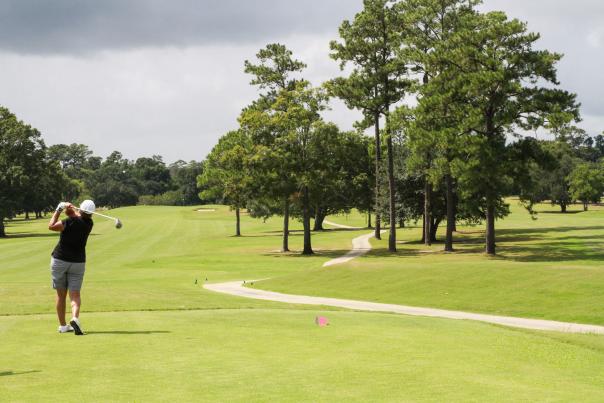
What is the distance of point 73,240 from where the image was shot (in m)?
14.2

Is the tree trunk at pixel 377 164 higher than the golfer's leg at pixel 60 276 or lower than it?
higher

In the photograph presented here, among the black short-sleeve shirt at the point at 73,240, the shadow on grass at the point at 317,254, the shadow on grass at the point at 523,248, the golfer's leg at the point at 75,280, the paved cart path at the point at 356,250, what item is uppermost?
the black short-sleeve shirt at the point at 73,240

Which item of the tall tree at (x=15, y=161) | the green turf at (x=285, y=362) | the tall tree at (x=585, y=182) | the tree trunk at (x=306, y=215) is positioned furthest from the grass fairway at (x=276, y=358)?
the tall tree at (x=585, y=182)

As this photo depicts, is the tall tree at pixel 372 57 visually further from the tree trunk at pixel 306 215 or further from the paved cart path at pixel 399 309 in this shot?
the paved cart path at pixel 399 309

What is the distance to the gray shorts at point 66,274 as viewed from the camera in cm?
1429

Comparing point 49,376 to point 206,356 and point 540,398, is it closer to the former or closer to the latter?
point 206,356

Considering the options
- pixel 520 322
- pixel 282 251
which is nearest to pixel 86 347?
pixel 520 322

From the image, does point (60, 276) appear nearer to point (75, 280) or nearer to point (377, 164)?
point (75, 280)

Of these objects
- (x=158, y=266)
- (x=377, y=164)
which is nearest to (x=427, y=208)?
(x=377, y=164)

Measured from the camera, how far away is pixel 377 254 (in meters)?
58.9

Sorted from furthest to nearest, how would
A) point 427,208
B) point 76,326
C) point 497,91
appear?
1. point 427,208
2. point 497,91
3. point 76,326

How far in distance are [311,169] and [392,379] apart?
5172 cm

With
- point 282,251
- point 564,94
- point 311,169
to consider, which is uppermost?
point 564,94

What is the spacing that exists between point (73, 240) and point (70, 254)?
0.29m
